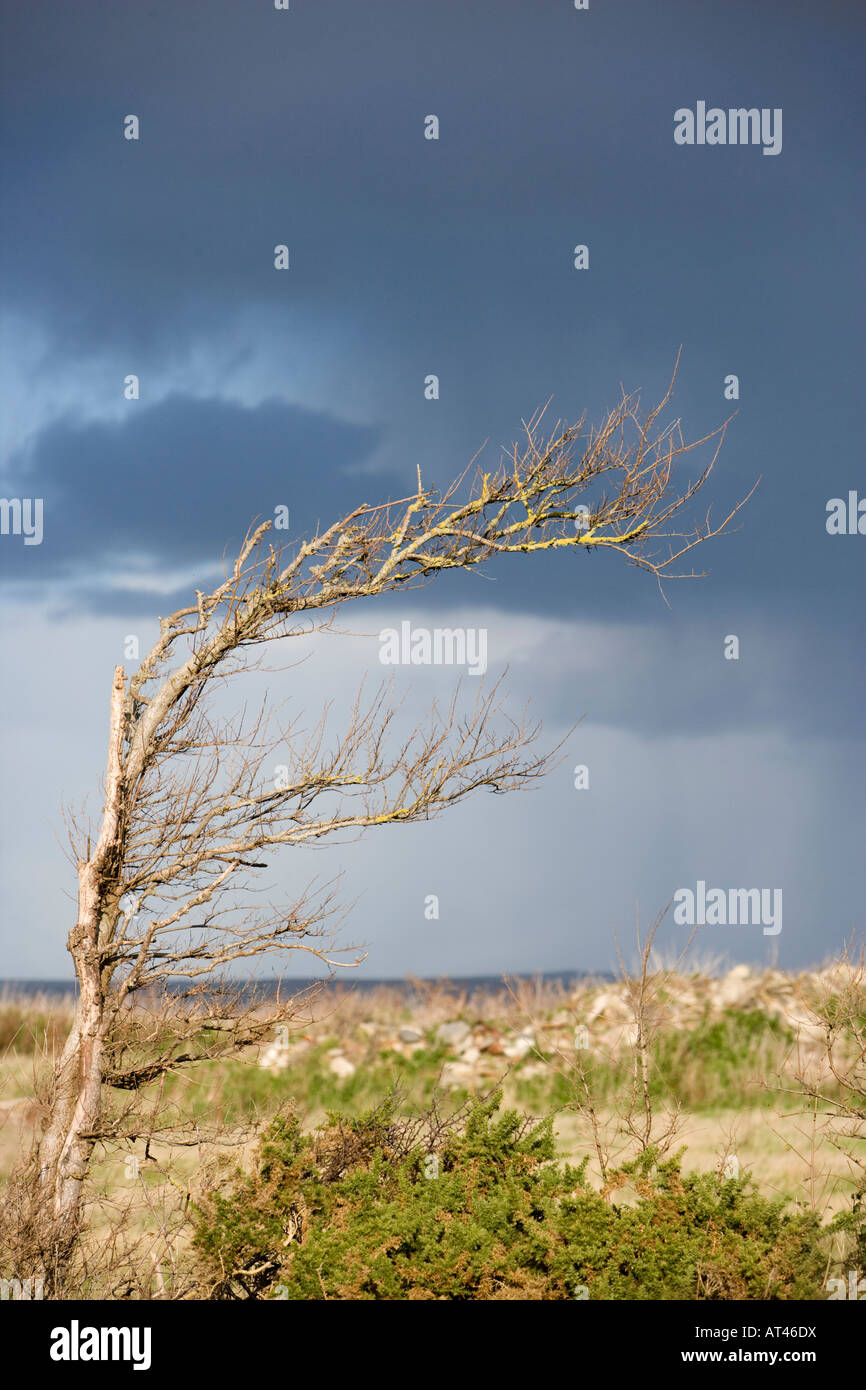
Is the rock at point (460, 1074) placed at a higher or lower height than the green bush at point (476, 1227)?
lower

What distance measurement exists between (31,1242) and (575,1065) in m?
3.89

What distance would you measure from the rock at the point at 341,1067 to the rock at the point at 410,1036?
125cm

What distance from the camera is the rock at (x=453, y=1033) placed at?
20062 millimetres

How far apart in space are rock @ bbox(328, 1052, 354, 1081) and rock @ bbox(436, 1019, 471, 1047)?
1.83 metres

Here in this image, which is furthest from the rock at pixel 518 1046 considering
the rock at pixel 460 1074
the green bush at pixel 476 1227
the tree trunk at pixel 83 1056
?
the tree trunk at pixel 83 1056

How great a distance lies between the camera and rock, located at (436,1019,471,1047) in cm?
2006

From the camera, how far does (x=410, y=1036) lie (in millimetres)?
20156

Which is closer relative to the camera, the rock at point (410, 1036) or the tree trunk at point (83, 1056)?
the tree trunk at point (83, 1056)

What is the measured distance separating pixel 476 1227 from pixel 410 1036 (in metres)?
13.8

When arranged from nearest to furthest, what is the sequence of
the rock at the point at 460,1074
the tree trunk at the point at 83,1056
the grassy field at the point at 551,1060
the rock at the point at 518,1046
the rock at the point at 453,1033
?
the tree trunk at the point at 83,1056 < the grassy field at the point at 551,1060 < the rock at the point at 460,1074 < the rock at the point at 518,1046 < the rock at the point at 453,1033

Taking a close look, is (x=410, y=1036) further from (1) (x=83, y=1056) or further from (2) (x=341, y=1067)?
(1) (x=83, y=1056)

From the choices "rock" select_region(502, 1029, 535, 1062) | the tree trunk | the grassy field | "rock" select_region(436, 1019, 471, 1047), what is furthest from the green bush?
"rock" select_region(436, 1019, 471, 1047)

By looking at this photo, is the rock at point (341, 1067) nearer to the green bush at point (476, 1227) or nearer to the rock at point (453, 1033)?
the rock at point (453, 1033)

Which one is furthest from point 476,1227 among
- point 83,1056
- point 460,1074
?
point 460,1074
